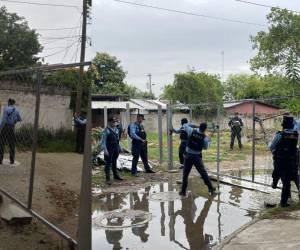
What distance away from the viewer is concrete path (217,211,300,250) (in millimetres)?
6012

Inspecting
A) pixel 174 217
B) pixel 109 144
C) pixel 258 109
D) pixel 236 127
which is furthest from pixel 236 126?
pixel 174 217

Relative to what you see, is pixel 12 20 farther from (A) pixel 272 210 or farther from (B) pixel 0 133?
(A) pixel 272 210

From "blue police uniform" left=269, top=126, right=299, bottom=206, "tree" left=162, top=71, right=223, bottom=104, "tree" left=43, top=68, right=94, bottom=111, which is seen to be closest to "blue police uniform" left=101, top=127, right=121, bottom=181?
"blue police uniform" left=269, top=126, right=299, bottom=206

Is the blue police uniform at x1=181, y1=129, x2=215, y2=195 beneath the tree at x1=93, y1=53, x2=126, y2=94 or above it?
beneath

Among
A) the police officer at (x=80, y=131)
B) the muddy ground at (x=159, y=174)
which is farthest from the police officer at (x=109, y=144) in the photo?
the police officer at (x=80, y=131)

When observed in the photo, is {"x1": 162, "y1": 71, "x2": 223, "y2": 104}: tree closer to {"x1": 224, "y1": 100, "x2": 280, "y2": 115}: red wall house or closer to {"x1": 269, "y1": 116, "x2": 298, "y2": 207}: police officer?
{"x1": 224, "y1": 100, "x2": 280, "y2": 115}: red wall house

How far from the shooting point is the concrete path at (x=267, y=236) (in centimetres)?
601

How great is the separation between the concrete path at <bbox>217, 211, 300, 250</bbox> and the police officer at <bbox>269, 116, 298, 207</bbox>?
85 centimetres

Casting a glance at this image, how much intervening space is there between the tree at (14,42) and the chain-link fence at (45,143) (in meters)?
4.90

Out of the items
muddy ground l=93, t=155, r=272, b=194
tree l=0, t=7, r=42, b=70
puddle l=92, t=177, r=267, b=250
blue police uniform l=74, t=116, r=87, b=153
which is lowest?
puddle l=92, t=177, r=267, b=250

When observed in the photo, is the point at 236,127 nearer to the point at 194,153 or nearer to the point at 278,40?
the point at 194,153

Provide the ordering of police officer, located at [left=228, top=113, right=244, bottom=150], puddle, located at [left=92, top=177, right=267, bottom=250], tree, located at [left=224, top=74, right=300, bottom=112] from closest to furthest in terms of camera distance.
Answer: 1. puddle, located at [left=92, top=177, right=267, bottom=250]
2. tree, located at [left=224, top=74, right=300, bottom=112]
3. police officer, located at [left=228, top=113, right=244, bottom=150]

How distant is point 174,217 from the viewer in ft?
27.0

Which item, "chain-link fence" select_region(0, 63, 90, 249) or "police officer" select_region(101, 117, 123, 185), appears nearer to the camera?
"chain-link fence" select_region(0, 63, 90, 249)
